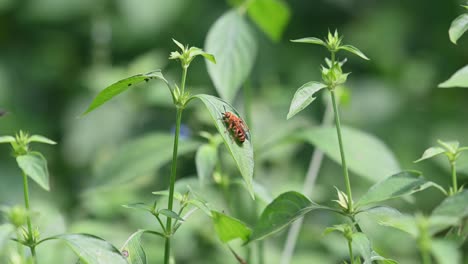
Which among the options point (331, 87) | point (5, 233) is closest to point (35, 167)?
point (5, 233)

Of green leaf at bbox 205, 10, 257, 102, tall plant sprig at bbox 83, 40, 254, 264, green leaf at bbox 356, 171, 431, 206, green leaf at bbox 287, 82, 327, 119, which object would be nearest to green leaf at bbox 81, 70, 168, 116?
tall plant sprig at bbox 83, 40, 254, 264

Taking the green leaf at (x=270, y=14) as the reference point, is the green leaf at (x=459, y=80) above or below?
below

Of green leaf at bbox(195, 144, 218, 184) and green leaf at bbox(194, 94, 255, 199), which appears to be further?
green leaf at bbox(195, 144, 218, 184)

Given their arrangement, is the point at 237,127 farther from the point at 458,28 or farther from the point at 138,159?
the point at 138,159

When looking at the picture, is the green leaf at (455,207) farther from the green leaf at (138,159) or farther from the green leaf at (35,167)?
the green leaf at (138,159)

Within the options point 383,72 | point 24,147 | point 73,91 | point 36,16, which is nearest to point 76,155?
point 73,91

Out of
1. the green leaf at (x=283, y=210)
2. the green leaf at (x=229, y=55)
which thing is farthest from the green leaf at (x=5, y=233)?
the green leaf at (x=229, y=55)

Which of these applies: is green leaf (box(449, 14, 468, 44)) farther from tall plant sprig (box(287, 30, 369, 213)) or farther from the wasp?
the wasp
